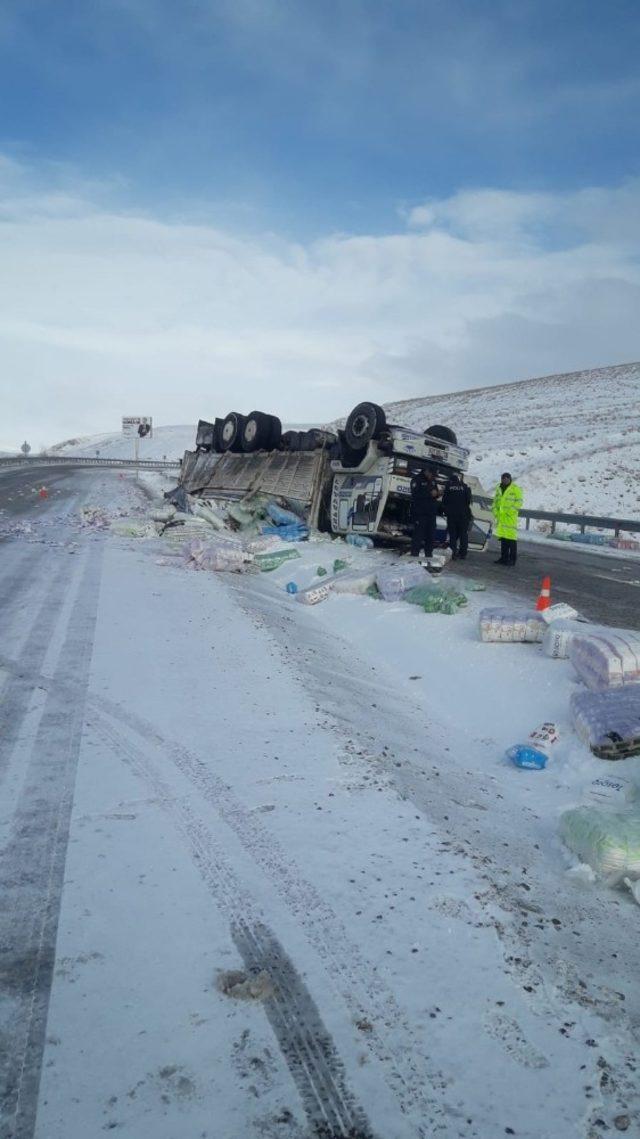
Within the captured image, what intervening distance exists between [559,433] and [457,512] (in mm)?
25806

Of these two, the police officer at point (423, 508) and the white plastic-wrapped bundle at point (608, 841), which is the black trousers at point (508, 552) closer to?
the police officer at point (423, 508)

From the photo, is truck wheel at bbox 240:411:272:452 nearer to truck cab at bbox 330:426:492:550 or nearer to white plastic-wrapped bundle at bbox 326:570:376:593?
truck cab at bbox 330:426:492:550

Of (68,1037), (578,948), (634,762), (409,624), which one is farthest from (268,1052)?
(409,624)

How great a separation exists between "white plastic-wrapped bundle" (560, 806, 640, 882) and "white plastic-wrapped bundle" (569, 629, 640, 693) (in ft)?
4.92

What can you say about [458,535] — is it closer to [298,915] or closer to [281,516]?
[281,516]

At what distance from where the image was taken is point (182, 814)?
2965 millimetres

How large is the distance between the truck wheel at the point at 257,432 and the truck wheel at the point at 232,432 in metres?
0.35

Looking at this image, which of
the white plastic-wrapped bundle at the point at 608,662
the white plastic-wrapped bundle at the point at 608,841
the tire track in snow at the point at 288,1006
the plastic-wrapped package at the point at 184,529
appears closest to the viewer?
the tire track in snow at the point at 288,1006

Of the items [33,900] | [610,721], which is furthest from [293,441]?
[33,900]

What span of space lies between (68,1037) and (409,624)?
5.18 m

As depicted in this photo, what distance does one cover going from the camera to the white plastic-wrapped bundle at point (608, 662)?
4430mm

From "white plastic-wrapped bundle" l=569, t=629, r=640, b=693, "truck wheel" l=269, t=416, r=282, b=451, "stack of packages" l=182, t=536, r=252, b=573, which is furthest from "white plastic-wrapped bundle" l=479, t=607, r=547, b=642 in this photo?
"truck wheel" l=269, t=416, r=282, b=451

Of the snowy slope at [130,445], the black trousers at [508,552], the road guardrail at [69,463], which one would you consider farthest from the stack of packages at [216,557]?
the snowy slope at [130,445]

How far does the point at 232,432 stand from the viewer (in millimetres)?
14953
